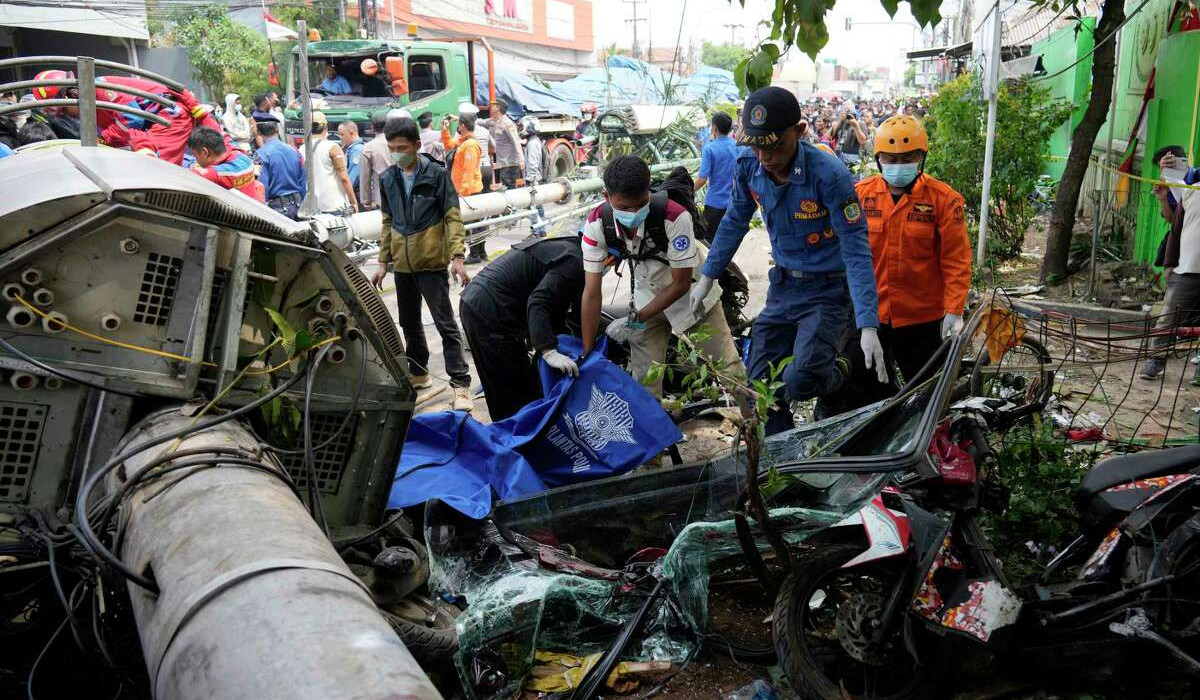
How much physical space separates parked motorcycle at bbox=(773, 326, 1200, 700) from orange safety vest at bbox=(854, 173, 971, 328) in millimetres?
1639

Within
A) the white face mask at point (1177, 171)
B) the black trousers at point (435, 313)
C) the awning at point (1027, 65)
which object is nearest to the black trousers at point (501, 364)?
the black trousers at point (435, 313)

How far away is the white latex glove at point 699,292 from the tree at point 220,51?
24480 mm

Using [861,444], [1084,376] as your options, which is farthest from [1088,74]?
[861,444]

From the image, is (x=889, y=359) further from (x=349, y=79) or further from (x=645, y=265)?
(x=349, y=79)

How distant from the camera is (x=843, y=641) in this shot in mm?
3078

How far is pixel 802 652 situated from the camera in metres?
2.98

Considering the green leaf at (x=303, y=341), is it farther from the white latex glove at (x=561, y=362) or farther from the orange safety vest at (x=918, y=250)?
the orange safety vest at (x=918, y=250)

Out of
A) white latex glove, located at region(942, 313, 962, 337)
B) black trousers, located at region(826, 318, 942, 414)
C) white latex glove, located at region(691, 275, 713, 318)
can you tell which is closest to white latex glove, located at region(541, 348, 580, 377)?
white latex glove, located at region(691, 275, 713, 318)

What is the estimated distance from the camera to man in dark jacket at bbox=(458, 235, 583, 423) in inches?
200

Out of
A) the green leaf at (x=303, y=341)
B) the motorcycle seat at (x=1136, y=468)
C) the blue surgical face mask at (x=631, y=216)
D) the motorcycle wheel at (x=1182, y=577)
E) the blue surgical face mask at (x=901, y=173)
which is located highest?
the blue surgical face mask at (x=901, y=173)

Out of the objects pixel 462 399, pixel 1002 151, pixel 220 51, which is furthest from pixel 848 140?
pixel 220 51

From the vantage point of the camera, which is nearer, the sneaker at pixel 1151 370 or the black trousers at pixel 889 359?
the black trousers at pixel 889 359

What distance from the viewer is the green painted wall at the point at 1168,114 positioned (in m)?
7.61

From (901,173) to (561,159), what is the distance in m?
14.3
